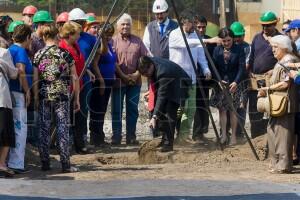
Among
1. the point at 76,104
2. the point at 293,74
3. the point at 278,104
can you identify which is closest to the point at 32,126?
the point at 76,104

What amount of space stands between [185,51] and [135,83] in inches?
38.5

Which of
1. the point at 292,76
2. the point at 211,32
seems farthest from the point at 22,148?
the point at 211,32

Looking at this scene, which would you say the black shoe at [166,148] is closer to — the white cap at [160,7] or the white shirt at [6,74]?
the white cap at [160,7]

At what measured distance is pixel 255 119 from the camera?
48.2ft

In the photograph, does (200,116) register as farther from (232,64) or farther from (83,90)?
(83,90)

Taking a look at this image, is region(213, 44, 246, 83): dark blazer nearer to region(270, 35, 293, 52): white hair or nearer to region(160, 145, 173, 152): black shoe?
region(160, 145, 173, 152): black shoe

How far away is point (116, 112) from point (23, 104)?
342 centimetres

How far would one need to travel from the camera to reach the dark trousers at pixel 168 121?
13.1 meters

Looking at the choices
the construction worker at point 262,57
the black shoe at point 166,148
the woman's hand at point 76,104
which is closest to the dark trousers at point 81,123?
the woman's hand at point 76,104

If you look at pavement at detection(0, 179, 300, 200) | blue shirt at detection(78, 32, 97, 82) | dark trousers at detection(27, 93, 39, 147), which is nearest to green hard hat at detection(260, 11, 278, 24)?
blue shirt at detection(78, 32, 97, 82)

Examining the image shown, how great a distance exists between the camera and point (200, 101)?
14539mm

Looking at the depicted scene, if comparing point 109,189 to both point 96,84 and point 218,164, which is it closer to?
point 218,164

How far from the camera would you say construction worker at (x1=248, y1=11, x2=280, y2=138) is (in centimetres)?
1388

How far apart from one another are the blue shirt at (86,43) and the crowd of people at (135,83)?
0.06ft
